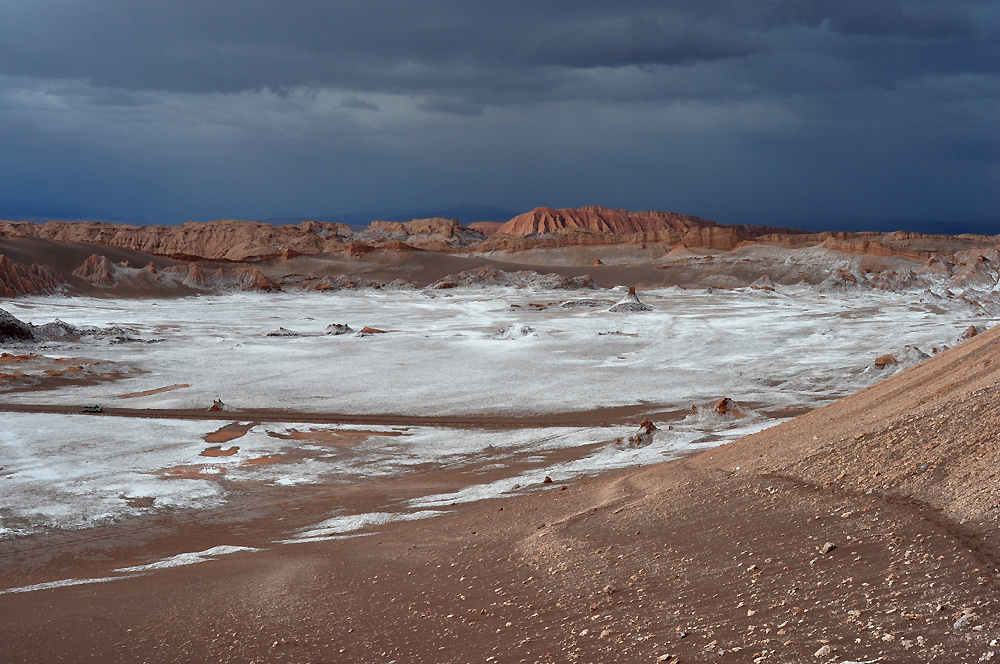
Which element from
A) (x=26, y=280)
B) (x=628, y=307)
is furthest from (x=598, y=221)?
(x=26, y=280)

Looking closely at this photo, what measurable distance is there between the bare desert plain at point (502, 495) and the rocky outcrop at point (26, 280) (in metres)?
22.4

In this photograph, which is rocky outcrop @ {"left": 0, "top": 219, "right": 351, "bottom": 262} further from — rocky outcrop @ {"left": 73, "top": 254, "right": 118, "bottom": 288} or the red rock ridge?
the red rock ridge

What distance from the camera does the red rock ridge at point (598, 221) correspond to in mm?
115500

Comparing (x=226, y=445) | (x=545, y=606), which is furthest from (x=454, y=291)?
(x=545, y=606)

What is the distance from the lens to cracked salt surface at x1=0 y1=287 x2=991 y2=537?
1195 centimetres

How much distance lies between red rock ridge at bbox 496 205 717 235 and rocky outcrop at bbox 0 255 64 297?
235 ft

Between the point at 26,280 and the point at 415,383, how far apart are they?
4097 centimetres

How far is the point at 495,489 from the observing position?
32.7 feet

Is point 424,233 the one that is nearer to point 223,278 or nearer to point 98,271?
point 223,278

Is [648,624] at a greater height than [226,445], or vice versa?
[648,624]

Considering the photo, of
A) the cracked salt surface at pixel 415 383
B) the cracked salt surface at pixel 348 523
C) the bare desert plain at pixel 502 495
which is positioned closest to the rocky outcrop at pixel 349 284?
the cracked salt surface at pixel 415 383

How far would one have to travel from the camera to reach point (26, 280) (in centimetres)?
5009

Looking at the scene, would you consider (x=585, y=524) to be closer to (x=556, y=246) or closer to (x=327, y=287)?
(x=327, y=287)

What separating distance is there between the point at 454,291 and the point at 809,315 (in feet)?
102
